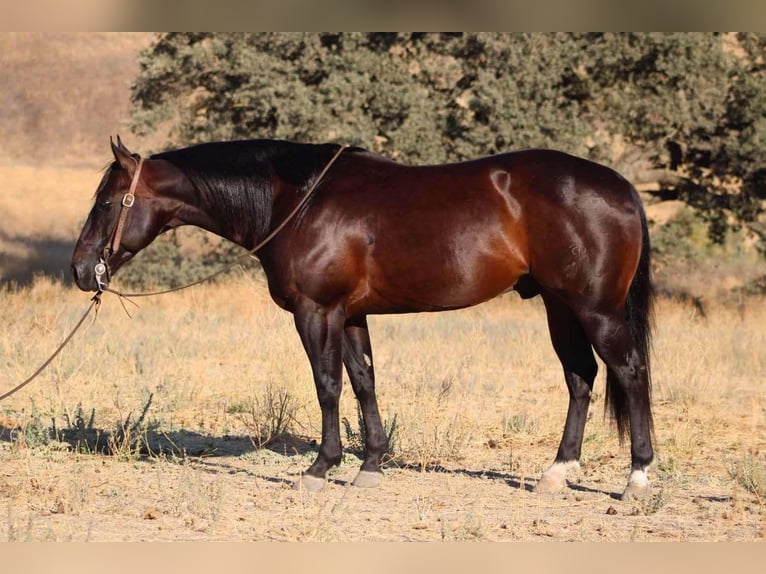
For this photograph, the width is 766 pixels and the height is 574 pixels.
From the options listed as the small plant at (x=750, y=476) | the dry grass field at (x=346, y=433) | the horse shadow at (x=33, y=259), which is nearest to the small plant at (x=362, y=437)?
the dry grass field at (x=346, y=433)

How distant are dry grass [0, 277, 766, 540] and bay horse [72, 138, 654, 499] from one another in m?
0.47

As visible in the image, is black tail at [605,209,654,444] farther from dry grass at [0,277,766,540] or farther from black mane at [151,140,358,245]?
black mane at [151,140,358,245]

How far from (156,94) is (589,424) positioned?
12092 mm

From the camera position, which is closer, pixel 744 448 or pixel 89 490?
pixel 89 490

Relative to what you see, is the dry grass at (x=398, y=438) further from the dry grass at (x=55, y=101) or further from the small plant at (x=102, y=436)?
the dry grass at (x=55, y=101)

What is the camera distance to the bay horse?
20.6ft

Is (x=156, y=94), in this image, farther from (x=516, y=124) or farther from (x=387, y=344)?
(x=387, y=344)

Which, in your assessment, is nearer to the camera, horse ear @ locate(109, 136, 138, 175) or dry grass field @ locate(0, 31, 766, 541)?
dry grass field @ locate(0, 31, 766, 541)

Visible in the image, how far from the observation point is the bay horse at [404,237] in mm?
6293

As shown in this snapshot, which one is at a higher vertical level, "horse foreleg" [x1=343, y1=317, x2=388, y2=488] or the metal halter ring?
the metal halter ring

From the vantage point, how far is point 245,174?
21.8ft

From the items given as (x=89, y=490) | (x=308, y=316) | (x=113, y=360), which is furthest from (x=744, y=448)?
(x=113, y=360)

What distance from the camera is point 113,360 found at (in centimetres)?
1014

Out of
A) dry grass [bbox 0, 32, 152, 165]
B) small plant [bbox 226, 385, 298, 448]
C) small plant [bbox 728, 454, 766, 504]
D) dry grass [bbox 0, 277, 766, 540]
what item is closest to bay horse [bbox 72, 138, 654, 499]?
dry grass [bbox 0, 277, 766, 540]
